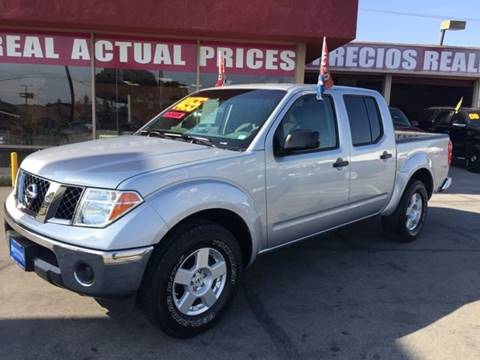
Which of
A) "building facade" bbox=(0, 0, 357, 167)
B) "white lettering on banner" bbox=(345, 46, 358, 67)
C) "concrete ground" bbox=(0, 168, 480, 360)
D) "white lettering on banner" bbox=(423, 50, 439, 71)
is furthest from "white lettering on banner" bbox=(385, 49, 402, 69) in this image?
"concrete ground" bbox=(0, 168, 480, 360)

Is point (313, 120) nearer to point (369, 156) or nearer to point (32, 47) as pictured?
point (369, 156)

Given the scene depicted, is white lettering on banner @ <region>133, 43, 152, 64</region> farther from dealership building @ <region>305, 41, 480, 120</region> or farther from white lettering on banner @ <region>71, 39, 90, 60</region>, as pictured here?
dealership building @ <region>305, 41, 480, 120</region>

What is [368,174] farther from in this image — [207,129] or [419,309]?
[207,129]

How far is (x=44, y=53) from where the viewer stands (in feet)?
30.8

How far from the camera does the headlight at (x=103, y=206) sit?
297cm

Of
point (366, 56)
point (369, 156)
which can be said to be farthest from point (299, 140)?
point (366, 56)

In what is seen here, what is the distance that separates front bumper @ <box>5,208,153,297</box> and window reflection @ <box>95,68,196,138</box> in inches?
285

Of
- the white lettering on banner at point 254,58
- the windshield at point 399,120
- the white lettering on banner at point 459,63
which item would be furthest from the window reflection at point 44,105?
the white lettering on banner at point 459,63

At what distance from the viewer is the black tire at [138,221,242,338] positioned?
10.3 feet

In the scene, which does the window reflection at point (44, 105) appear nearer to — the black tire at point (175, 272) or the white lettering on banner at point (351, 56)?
the black tire at point (175, 272)

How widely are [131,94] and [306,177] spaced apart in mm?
6851

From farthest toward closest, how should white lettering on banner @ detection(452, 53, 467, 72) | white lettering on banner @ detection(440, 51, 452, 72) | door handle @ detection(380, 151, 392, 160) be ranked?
white lettering on banner @ detection(452, 53, 467, 72) → white lettering on banner @ detection(440, 51, 452, 72) → door handle @ detection(380, 151, 392, 160)

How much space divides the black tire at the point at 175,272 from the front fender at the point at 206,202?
151mm

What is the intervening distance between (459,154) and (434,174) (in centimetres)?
851
